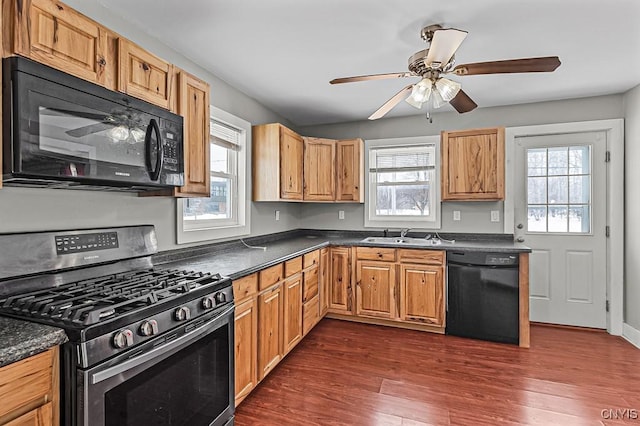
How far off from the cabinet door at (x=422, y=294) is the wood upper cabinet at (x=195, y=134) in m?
2.23

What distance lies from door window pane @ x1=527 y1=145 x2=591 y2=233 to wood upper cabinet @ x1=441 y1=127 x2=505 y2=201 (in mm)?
580

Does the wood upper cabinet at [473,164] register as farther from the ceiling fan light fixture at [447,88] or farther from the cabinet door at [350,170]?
the ceiling fan light fixture at [447,88]

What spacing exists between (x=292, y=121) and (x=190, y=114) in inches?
94.6

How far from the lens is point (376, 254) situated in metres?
3.59

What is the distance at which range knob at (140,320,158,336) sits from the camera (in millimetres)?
1264

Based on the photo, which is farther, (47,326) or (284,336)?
(284,336)

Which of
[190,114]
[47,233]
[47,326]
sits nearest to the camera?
[47,326]

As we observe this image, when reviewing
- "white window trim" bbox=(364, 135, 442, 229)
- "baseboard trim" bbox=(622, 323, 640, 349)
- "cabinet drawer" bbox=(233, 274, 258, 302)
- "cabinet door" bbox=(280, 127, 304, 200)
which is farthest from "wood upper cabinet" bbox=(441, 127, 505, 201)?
"cabinet drawer" bbox=(233, 274, 258, 302)

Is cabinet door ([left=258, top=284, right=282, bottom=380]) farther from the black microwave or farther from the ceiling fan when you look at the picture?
the ceiling fan

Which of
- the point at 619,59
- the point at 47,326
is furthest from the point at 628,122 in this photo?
the point at 47,326

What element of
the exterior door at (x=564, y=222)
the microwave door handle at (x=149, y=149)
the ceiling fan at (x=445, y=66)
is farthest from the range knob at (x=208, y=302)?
the exterior door at (x=564, y=222)

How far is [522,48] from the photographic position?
240 centimetres

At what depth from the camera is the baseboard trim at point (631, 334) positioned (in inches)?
122

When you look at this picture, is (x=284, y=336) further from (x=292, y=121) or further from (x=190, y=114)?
(x=292, y=121)
